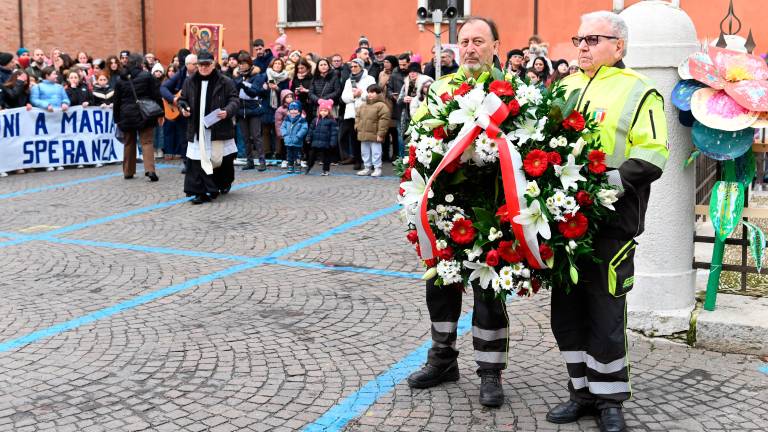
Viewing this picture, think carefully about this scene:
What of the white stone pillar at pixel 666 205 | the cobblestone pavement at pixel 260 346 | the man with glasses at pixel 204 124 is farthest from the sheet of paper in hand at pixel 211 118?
the white stone pillar at pixel 666 205

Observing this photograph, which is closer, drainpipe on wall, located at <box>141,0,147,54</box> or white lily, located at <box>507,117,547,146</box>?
white lily, located at <box>507,117,547,146</box>

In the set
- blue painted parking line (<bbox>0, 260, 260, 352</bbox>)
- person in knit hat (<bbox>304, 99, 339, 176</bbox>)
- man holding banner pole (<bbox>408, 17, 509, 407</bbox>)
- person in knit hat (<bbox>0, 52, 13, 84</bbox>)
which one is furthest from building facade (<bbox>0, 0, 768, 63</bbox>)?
man holding banner pole (<bbox>408, 17, 509, 407</bbox>)

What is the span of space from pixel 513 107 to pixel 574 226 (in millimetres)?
578

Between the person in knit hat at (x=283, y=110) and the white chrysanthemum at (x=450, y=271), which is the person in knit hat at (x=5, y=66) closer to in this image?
the person in knit hat at (x=283, y=110)

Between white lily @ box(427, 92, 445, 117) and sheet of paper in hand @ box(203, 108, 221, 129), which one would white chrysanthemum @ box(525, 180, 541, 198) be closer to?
white lily @ box(427, 92, 445, 117)

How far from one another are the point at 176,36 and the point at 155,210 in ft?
71.0

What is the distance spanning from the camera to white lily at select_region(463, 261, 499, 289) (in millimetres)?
4047

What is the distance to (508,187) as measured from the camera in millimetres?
3906

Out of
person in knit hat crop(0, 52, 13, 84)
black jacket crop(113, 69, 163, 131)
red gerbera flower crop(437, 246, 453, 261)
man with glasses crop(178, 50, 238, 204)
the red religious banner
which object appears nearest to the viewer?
red gerbera flower crop(437, 246, 453, 261)

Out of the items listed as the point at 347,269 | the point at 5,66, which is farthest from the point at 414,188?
the point at 5,66

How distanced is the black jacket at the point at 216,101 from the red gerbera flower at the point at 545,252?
26.3ft

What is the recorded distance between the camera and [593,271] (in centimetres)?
414

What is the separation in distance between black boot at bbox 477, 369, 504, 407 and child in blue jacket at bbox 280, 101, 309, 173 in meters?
10.1

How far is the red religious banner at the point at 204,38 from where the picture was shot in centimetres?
1997
